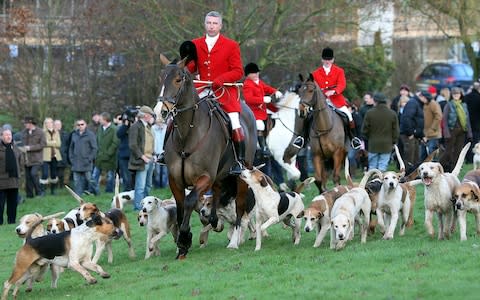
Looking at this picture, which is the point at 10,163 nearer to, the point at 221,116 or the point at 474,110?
the point at 221,116

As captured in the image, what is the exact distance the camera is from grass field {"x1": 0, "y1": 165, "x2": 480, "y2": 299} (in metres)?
10.8

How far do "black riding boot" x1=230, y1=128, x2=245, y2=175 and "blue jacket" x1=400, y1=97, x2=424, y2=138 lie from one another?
10151mm

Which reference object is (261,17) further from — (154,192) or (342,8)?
(154,192)

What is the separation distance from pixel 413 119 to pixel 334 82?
592 cm

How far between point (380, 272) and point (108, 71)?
20796mm

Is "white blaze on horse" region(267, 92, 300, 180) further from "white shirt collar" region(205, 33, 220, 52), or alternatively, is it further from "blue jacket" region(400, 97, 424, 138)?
"white shirt collar" region(205, 33, 220, 52)

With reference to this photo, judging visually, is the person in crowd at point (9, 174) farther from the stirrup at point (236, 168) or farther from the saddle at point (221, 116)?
the saddle at point (221, 116)

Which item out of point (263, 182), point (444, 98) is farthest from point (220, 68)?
point (444, 98)

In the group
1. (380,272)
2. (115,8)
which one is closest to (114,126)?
(115,8)

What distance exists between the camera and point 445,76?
43.1 meters

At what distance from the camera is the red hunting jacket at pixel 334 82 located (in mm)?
18672

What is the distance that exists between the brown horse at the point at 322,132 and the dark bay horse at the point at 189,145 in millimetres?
3593

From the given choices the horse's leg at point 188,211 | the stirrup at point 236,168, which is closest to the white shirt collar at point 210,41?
the stirrup at point 236,168

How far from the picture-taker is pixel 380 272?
455 inches
